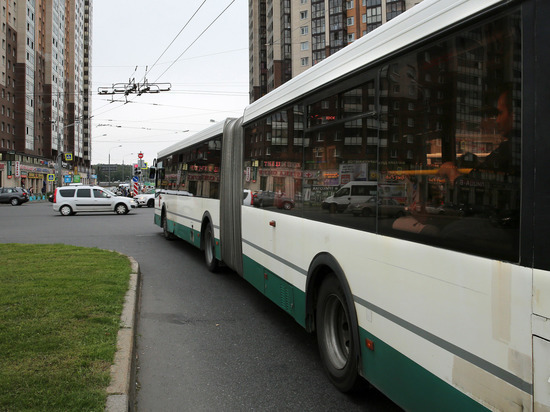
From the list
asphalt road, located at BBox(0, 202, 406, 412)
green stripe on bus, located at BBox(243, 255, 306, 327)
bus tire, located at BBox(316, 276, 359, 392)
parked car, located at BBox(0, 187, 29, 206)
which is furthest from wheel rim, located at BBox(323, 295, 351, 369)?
parked car, located at BBox(0, 187, 29, 206)

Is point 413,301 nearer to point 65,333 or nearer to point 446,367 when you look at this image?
point 446,367

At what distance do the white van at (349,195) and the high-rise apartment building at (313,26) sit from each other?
201 ft

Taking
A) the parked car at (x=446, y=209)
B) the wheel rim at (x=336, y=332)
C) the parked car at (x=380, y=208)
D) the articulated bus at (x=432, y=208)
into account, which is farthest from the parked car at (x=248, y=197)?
the parked car at (x=446, y=209)

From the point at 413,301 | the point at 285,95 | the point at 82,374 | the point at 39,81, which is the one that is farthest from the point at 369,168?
the point at 39,81

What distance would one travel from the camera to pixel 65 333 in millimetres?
4797

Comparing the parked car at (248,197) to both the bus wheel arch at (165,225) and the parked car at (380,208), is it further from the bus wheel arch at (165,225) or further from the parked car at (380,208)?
the bus wheel arch at (165,225)

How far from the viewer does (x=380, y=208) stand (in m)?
3.20

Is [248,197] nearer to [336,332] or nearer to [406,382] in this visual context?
[336,332]

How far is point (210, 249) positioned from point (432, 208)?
706 cm

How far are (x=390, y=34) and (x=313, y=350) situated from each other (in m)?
3.22

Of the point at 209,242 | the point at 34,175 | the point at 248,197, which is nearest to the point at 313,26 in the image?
the point at 34,175

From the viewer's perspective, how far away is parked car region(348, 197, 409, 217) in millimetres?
2978

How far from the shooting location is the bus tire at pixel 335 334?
3.74 metres

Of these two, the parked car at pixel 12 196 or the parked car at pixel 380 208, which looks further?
the parked car at pixel 12 196
